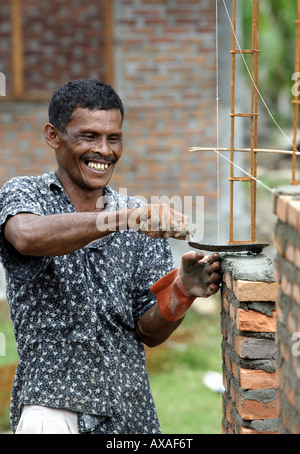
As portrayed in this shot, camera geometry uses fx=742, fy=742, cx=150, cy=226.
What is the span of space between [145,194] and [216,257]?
5.04m

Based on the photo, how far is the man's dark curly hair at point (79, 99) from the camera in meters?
3.18

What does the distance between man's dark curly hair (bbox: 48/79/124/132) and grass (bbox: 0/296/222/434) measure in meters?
3.38

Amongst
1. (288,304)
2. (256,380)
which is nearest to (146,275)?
(256,380)

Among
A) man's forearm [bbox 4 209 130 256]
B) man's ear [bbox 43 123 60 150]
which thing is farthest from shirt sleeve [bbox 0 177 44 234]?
man's ear [bbox 43 123 60 150]

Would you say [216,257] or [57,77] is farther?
[57,77]

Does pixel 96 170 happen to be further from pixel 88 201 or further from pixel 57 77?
pixel 57 77

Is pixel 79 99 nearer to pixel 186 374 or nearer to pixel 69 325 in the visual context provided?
pixel 69 325

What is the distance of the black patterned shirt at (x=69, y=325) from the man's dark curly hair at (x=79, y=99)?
0.88ft

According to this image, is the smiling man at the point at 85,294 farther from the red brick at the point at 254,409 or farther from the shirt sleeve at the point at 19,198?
the red brick at the point at 254,409

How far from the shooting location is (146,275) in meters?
3.36

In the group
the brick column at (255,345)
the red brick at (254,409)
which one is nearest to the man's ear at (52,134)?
the brick column at (255,345)

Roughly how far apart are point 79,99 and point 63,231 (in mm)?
746
